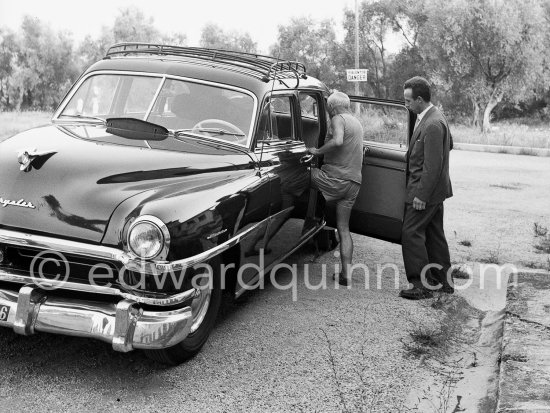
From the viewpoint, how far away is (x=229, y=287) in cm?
518

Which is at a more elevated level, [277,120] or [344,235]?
[277,120]

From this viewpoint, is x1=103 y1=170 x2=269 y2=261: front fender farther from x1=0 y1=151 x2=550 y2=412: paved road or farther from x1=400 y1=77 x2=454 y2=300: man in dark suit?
x1=400 y1=77 x2=454 y2=300: man in dark suit

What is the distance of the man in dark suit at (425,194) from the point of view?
242 inches

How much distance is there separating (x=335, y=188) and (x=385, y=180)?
534 millimetres

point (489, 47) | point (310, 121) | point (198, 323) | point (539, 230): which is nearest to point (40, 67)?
point (489, 47)

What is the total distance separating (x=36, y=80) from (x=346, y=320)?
45755 mm

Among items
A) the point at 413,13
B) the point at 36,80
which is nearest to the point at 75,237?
the point at 413,13

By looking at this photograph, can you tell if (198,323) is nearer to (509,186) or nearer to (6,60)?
(509,186)

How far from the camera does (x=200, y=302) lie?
4664mm

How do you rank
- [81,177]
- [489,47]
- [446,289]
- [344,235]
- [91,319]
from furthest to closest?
[489,47]
[344,235]
[446,289]
[81,177]
[91,319]

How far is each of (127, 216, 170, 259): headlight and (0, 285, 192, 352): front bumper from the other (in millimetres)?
299

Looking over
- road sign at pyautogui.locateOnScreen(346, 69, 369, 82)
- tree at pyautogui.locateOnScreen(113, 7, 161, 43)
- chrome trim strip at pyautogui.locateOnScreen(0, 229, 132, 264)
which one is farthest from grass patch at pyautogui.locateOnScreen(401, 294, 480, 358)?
tree at pyautogui.locateOnScreen(113, 7, 161, 43)

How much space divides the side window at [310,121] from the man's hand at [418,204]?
1.31m

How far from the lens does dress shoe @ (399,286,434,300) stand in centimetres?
645
